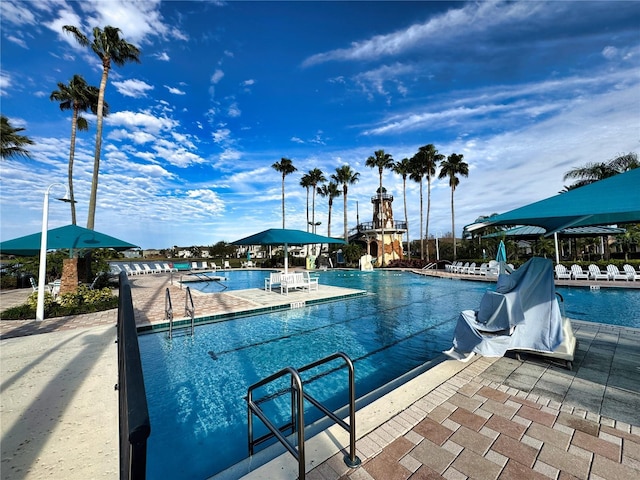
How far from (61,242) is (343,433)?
32.6 feet

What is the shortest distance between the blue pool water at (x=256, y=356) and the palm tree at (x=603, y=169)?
1612 centimetres

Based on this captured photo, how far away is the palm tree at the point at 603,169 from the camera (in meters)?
20.2

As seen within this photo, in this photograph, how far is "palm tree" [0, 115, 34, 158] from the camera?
1489cm

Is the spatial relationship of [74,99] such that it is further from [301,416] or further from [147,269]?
[301,416]

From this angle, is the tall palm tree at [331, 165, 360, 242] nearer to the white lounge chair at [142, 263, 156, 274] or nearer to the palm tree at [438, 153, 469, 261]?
the palm tree at [438, 153, 469, 261]

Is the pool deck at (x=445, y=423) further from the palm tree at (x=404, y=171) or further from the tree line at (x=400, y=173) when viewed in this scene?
the palm tree at (x=404, y=171)

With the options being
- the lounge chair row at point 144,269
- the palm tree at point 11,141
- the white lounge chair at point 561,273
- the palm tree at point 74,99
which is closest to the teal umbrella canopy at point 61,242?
the palm tree at point 74,99

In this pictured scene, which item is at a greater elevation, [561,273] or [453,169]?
[453,169]

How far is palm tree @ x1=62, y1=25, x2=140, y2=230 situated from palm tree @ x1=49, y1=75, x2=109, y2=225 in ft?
10.4

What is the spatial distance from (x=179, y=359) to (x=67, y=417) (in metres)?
2.30

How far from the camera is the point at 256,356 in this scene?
560cm

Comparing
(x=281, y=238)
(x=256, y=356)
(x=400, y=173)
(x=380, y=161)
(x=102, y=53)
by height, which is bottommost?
(x=256, y=356)

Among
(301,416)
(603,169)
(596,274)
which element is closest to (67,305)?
(301,416)

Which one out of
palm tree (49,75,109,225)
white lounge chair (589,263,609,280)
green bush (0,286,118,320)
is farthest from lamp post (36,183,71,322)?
white lounge chair (589,263,609,280)
